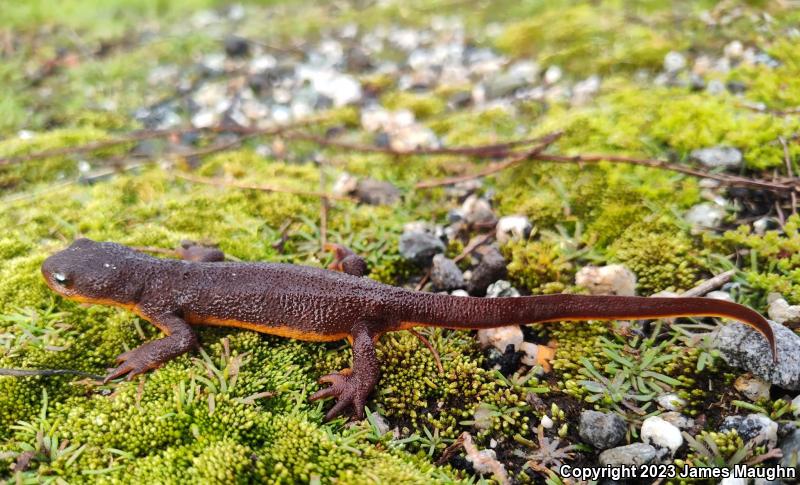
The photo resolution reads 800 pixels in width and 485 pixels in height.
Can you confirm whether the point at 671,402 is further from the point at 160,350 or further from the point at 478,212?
the point at 160,350

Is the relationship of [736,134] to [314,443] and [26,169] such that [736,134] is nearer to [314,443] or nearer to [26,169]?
[314,443]

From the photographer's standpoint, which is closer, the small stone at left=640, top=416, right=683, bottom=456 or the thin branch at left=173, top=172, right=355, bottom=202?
the small stone at left=640, top=416, right=683, bottom=456

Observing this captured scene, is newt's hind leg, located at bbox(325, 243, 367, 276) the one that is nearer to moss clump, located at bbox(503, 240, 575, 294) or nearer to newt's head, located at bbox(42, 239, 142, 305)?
moss clump, located at bbox(503, 240, 575, 294)

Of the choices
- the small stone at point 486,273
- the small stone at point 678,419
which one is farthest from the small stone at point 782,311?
the small stone at point 486,273

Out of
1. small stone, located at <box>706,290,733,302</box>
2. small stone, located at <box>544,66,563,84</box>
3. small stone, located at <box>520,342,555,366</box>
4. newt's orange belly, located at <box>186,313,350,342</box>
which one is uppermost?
small stone, located at <box>544,66,563,84</box>

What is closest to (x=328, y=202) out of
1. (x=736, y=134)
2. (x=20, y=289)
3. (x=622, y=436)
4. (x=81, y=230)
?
(x=81, y=230)

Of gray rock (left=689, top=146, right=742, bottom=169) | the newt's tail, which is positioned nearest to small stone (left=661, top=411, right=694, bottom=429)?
the newt's tail
